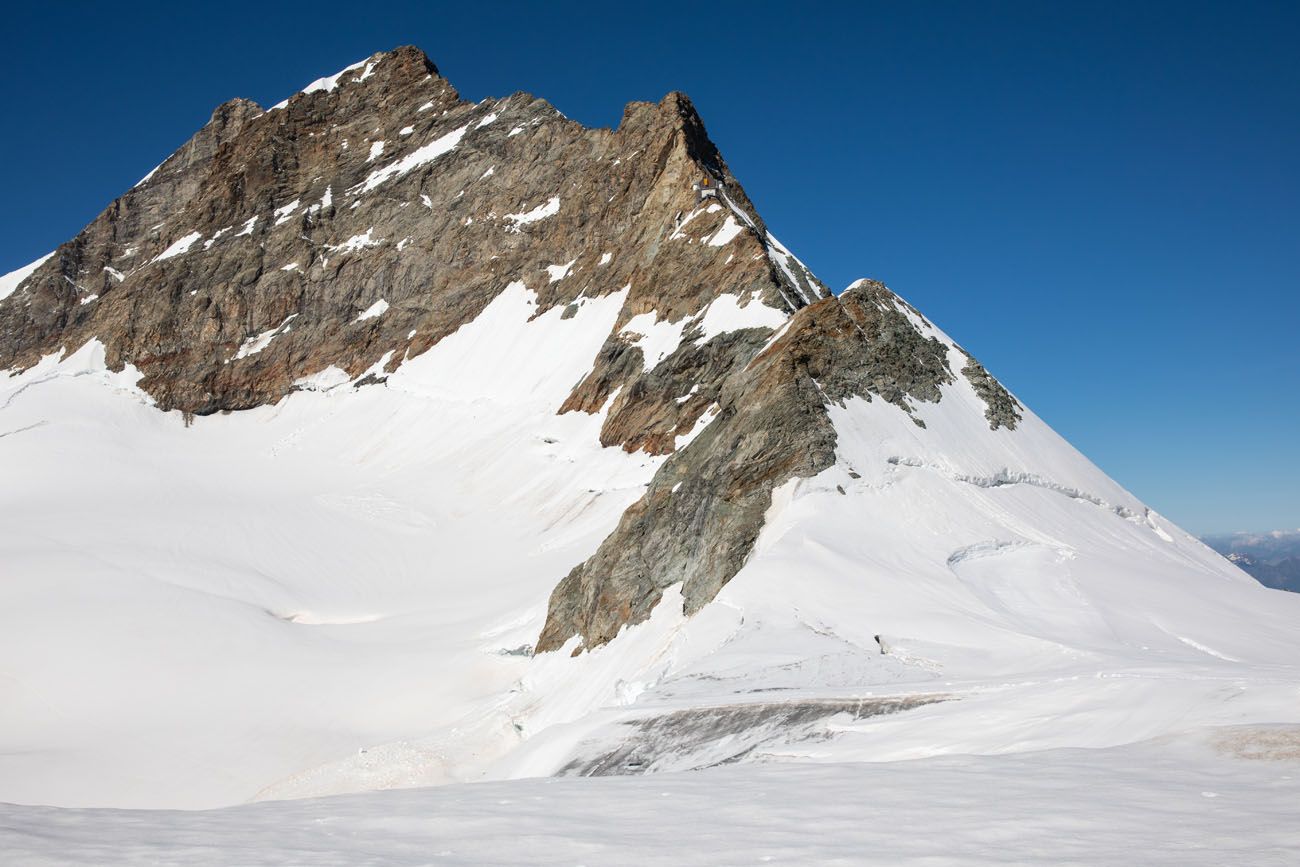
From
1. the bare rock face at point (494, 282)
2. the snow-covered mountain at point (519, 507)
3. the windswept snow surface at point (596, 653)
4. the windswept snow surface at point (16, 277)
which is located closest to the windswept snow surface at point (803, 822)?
the windswept snow surface at point (596, 653)

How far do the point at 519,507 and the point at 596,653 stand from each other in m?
26.5

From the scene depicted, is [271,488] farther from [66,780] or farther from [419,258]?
[66,780]

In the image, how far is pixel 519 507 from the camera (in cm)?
4956

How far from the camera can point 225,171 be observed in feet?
295

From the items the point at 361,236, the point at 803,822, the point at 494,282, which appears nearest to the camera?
the point at 803,822

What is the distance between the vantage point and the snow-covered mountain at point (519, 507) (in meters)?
14.6

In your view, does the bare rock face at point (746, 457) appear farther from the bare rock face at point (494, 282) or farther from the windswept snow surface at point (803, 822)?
the windswept snow surface at point (803, 822)

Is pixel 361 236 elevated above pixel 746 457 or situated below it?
above

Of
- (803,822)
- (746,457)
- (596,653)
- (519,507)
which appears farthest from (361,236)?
(803,822)

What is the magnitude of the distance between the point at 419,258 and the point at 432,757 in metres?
60.5

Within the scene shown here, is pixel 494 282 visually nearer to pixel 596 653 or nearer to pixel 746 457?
pixel 596 653

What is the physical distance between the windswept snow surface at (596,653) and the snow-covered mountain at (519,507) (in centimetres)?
15

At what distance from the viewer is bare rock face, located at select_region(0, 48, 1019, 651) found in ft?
84.1

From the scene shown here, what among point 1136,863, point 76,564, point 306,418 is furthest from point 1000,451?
point 306,418
